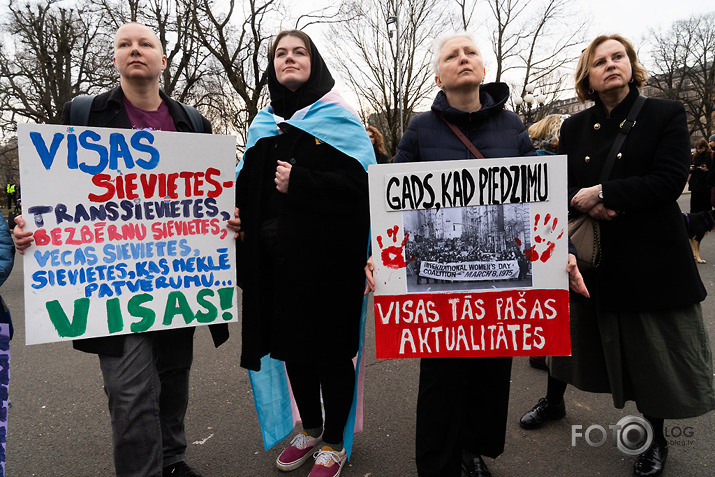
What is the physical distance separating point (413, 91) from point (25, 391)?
16801mm

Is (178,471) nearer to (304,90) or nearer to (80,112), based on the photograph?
(80,112)

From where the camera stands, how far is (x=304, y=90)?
88.5 inches

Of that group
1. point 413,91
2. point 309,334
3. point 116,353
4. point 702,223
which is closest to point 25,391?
point 116,353

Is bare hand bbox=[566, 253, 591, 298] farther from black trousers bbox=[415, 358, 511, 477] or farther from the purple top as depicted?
the purple top

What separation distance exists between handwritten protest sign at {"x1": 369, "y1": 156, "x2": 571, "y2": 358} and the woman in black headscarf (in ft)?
1.22

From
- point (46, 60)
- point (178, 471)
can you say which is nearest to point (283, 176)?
point (178, 471)

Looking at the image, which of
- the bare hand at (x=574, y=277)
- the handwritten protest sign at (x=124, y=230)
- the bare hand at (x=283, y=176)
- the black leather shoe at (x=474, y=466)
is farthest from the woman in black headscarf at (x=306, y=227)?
the bare hand at (x=574, y=277)

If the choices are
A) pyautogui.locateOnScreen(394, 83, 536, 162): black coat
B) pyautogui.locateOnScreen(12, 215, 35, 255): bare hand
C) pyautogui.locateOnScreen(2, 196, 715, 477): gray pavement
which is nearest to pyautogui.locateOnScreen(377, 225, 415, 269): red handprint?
pyautogui.locateOnScreen(394, 83, 536, 162): black coat

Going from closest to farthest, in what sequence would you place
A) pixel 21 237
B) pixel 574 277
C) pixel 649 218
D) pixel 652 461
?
1. pixel 21 237
2. pixel 574 277
3. pixel 649 218
4. pixel 652 461

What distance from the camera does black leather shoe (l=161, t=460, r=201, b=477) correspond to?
2.28 meters

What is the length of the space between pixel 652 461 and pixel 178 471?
223 cm

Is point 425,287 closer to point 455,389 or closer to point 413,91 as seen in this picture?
point 455,389

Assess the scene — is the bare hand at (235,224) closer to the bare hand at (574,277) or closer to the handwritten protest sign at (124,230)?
the handwritten protest sign at (124,230)

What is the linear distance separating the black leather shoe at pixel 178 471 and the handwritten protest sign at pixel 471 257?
1158mm
